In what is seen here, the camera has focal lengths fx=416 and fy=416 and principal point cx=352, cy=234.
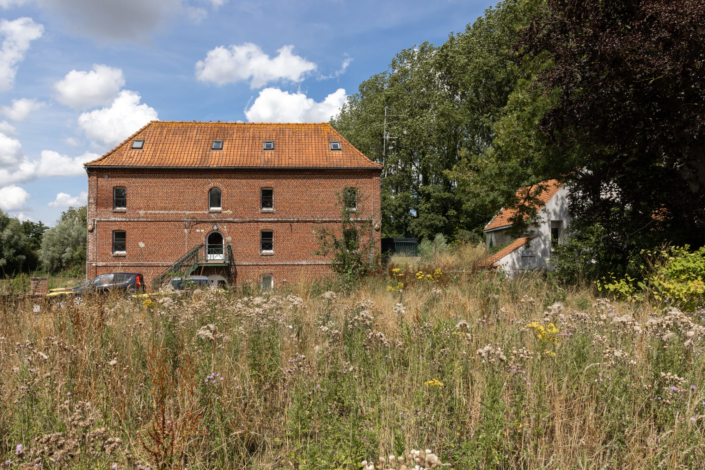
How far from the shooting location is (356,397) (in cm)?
294

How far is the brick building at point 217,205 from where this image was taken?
85.0 ft

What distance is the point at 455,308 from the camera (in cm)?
601

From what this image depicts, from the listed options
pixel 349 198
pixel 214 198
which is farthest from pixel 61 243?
pixel 349 198

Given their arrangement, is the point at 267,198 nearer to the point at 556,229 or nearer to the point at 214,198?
the point at 214,198

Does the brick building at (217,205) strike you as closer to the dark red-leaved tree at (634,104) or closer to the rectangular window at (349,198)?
the rectangular window at (349,198)

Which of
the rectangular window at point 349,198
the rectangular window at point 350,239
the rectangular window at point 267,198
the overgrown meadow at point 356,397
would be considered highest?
the rectangular window at point 267,198

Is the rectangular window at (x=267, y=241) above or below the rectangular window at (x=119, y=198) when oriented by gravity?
below

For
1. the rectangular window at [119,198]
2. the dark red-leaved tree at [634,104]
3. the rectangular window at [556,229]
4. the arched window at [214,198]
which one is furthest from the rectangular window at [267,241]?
the dark red-leaved tree at [634,104]

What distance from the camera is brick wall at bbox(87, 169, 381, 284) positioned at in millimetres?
25922

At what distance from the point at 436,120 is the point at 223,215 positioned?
19.9 m

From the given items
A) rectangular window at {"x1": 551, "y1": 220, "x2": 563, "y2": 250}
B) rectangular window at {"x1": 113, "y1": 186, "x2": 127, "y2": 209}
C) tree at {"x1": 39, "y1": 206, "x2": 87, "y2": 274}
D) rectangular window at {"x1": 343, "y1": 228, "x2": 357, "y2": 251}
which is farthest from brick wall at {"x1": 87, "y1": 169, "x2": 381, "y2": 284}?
tree at {"x1": 39, "y1": 206, "x2": 87, "y2": 274}

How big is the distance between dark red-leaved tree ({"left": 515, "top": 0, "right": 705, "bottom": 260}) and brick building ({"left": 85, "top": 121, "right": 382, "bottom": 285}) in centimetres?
1568

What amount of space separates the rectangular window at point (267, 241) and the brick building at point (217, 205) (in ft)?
0.21

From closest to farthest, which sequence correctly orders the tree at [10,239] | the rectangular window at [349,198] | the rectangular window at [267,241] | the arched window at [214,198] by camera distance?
the rectangular window at [349,198], the arched window at [214,198], the rectangular window at [267,241], the tree at [10,239]
